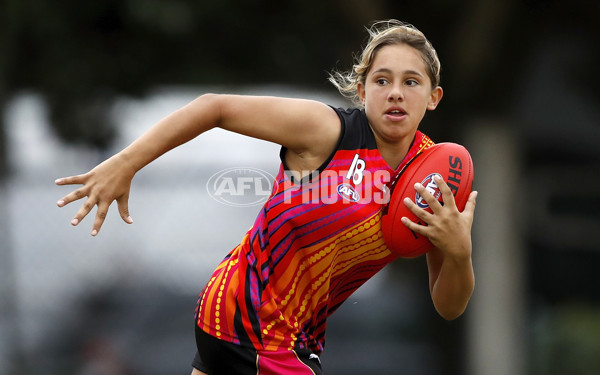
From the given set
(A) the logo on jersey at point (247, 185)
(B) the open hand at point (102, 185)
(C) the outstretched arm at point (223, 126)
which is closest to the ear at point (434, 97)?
(C) the outstretched arm at point (223, 126)

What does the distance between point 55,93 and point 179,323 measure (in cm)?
252

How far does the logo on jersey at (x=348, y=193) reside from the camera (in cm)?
307

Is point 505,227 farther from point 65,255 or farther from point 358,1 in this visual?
point 65,255

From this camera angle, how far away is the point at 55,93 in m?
7.98

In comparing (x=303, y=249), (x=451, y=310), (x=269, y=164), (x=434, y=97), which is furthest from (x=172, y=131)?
(x=269, y=164)

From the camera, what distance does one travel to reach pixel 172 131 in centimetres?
299

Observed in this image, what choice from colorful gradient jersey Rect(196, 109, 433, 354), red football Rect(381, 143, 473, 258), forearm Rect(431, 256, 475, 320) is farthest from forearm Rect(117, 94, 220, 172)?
forearm Rect(431, 256, 475, 320)

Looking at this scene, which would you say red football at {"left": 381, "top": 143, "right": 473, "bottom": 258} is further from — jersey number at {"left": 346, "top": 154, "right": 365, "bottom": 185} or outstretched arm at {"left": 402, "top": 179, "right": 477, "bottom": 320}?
jersey number at {"left": 346, "top": 154, "right": 365, "bottom": 185}

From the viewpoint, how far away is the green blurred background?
7.88m

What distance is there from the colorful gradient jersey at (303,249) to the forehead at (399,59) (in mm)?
209

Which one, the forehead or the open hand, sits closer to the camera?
the open hand

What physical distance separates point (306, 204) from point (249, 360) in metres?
0.65

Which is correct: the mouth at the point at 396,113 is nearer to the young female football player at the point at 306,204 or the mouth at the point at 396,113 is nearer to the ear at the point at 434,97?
the young female football player at the point at 306,204

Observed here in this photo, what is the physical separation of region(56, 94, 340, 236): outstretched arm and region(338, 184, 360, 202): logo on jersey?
13 centimetres
